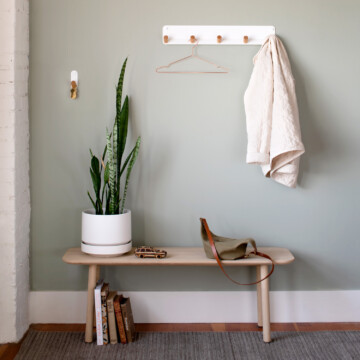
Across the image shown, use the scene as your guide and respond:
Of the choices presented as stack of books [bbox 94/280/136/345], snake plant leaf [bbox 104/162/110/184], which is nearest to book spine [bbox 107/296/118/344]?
stack of books [bbox 94/280/136/345]

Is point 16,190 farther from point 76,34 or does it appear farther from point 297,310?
point 297,310

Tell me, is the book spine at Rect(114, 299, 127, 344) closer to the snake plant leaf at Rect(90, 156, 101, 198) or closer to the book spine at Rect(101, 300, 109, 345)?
the book spine at Rect(101, 300, 109, 345)

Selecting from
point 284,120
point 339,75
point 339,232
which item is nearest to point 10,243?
point 284,120

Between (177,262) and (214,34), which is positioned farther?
(214,34)

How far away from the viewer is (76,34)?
2.77 metres

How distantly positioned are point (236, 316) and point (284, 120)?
1.19 meters

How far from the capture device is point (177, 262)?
2.55 meters

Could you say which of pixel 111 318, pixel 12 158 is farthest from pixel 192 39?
pixel 111 318

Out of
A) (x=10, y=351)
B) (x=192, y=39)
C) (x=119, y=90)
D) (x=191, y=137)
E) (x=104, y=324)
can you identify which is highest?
(x=192, y=39)

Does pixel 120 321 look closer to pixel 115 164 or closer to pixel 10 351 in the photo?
pixel 10 351

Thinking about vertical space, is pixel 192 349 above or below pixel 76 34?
below

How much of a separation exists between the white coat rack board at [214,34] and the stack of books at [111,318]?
1439 millimetres

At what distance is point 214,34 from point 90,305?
1.65 meters

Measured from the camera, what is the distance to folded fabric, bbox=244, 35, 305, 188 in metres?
2.58
